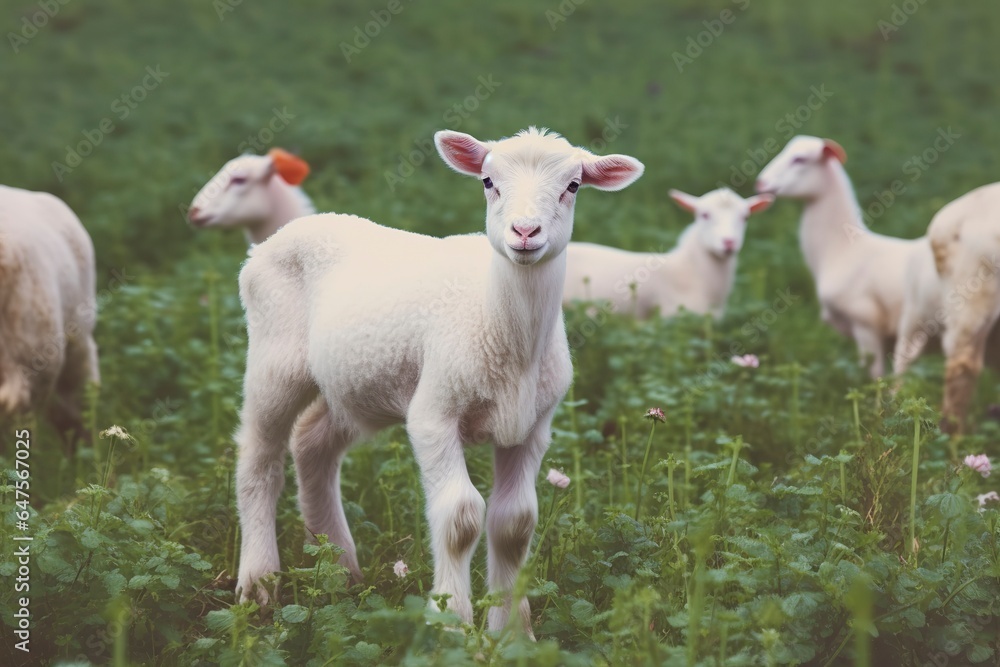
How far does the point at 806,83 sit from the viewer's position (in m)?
14.1

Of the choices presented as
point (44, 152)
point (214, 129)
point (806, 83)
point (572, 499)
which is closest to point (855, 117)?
point (806, 83)

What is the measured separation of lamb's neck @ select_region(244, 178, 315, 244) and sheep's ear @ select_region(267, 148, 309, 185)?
92 millimetres

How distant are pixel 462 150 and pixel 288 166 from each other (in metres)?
3.77

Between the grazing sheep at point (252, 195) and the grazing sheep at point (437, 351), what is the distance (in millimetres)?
3066

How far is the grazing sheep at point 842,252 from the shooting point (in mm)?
7723

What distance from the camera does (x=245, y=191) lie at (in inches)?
284

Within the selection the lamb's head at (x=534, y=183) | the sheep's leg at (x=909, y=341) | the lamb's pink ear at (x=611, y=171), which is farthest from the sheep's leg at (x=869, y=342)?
the lamb's head at (x=534, y=183)

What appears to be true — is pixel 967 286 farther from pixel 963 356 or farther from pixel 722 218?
pixel 722 218

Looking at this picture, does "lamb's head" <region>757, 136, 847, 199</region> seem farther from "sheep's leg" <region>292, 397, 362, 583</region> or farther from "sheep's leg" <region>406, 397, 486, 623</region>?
"sheep's leg" <region>406, 397, 486, 623</region>

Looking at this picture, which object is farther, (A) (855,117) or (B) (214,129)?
(A) (855,117)

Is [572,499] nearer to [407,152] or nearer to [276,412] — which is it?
[276,412]

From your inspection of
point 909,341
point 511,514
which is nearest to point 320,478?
point 511,514

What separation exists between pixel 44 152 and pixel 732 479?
9472 mm

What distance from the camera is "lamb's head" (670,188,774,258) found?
8208 millimetres
